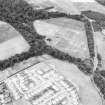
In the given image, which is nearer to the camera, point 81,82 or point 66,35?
point 81,82

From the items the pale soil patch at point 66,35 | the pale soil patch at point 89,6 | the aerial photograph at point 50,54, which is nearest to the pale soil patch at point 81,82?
the aerial photograph at point 50,54

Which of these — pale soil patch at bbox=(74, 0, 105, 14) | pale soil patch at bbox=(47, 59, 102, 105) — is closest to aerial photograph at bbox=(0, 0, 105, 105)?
pale soil patch at bbox=(47, 59, 102, 105)

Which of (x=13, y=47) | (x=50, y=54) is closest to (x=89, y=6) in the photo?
(x=50, y=54)

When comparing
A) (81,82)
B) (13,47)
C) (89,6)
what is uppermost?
(89,6)

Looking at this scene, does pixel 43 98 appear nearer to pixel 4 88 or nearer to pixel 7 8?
pixel 4 88

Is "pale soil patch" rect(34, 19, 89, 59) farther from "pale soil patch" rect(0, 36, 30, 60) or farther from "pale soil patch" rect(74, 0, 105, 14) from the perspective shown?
"pale soil patch" rect(74, 0, 105, 14)

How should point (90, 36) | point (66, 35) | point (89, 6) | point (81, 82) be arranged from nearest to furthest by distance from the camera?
point (81, 82), point (66, 35), point (90, 36), point (89, 6)

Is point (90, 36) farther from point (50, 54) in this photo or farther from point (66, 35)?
point (50, 54)

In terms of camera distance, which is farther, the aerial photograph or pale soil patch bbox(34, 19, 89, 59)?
pale soil patch bbox(34, 19, 89, 59)
